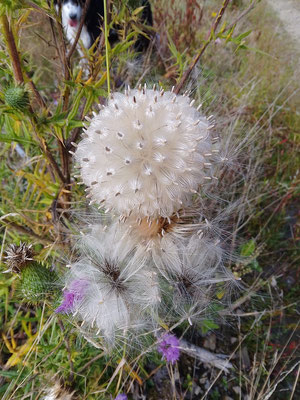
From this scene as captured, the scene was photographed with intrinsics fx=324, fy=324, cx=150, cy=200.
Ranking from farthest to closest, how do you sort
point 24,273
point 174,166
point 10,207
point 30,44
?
point 30,44 < point 10,207 < point 24,273 < point 174,166

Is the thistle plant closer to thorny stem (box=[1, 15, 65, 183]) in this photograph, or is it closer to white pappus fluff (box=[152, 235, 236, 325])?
white pappus fluff (box=[152, 235, 236, 325])

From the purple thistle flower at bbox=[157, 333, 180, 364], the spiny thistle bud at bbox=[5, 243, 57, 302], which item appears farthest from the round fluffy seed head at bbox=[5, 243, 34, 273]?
the purple thistle flower at bbox=[157, 333, 180, 364]

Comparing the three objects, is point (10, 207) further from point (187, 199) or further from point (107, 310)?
point (187, 199)

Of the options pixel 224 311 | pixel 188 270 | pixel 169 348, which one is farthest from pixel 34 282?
pixel 224 311

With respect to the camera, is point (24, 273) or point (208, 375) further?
point (208, 375)

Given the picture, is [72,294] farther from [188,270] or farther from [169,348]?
[169,348]

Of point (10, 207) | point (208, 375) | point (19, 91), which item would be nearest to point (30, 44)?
point (10, 207)
